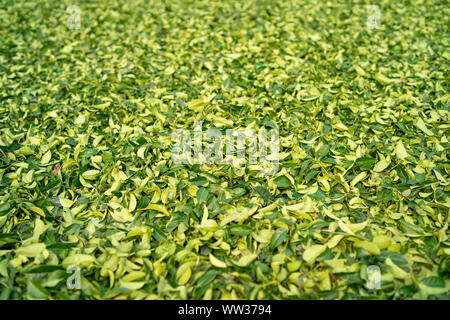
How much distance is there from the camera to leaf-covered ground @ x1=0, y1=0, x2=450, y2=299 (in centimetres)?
131

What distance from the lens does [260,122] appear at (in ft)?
6.79

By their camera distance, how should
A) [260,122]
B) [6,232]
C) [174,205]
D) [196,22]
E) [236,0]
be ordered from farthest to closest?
1. [236,0]
2. [196,22]
3. [260,122]
4. [174,205]
5. [6,232]

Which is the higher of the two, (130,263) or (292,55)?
(292,55)

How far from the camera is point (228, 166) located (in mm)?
1769

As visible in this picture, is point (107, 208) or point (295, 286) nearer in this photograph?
point (295, 286)

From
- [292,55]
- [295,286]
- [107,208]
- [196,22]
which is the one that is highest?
[196,22]

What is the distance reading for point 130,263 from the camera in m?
1.34

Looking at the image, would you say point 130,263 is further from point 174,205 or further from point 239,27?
point 239,27

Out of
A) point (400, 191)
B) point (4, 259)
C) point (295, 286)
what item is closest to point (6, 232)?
point (4, 259)

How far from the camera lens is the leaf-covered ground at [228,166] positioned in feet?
4.29

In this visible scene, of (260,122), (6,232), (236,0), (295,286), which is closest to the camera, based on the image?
(295,286)

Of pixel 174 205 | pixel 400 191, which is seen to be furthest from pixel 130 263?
pixel 400 191

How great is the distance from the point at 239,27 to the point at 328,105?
1.55 meters

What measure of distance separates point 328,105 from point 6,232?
196cm
